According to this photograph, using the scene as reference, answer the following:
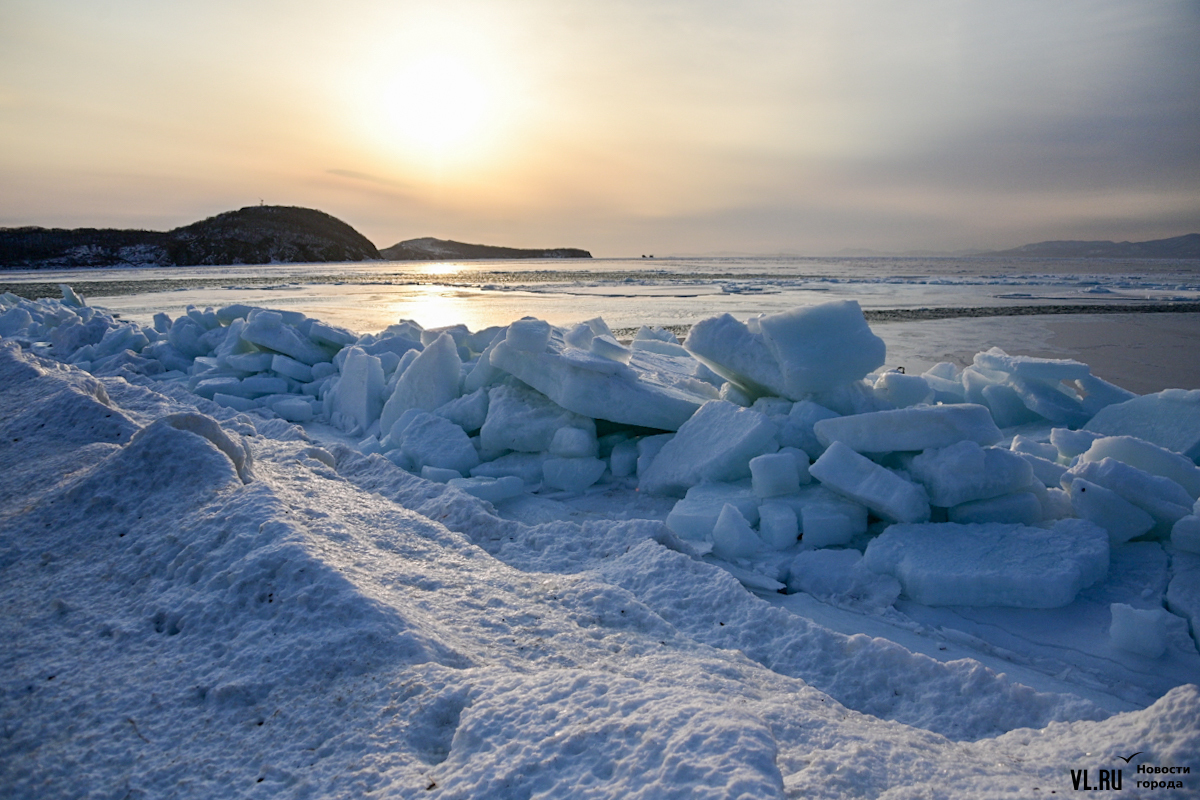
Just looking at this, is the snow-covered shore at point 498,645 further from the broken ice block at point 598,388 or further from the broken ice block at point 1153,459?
the broken ice block at point 598,388

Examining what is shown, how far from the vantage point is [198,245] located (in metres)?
62.6

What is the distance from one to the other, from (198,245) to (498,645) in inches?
2903

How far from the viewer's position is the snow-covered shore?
1.29 m

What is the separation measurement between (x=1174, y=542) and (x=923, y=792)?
2260 millimetres

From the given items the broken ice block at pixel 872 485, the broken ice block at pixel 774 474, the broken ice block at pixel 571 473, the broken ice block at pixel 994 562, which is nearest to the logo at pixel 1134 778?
the broken ice block at pixel 994 562

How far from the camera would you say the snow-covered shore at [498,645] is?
129 cm

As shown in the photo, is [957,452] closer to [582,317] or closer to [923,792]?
[923,792]

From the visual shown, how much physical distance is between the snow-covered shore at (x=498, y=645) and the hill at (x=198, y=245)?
2593 inches

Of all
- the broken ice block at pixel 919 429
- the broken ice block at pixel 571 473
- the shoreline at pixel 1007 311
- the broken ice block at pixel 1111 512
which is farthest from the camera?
the shoreline at pixel 1007 311

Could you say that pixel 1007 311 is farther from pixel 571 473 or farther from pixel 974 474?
pixel 571 473

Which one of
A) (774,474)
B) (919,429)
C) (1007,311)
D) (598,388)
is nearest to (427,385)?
(598,388)

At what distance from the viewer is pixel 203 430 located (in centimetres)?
268

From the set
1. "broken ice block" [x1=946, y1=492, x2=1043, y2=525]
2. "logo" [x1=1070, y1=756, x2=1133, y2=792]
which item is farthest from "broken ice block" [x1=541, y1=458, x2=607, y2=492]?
"logo" [x1=1070, y1=756, x2=1133, y2=792]

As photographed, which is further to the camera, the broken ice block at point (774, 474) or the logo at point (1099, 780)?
the broken ice block at point (774, 474)
